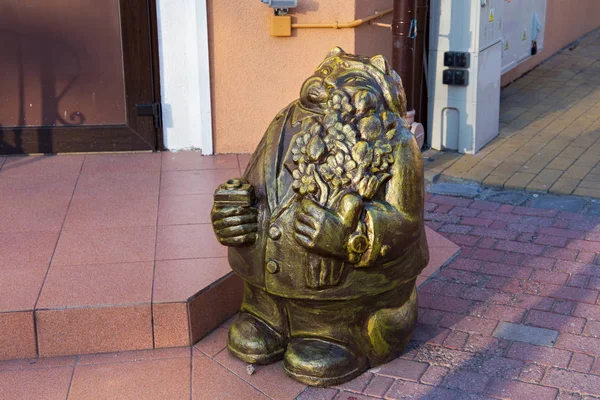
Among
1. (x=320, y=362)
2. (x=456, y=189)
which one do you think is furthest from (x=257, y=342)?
(x=456, y=189)

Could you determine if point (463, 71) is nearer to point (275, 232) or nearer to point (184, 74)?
point (184, 74)

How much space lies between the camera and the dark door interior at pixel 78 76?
6160 mm

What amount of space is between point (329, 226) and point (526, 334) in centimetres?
151

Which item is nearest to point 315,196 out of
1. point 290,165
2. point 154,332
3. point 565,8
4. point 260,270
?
point 290,165

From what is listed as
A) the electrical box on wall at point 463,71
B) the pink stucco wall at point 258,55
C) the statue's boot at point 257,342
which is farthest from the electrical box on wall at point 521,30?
the statue's boot at point 257,342

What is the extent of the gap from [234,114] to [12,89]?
1704mm

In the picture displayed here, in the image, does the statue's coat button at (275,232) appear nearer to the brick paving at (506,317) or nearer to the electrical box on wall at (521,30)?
the brick paving at (506,317)

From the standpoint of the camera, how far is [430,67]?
7.15 metres

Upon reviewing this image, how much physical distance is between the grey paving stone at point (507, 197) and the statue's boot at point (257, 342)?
2.92m

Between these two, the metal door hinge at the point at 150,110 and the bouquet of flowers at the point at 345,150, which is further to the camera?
the metal door hinge at the point at 150,110

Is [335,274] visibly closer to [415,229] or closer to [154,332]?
[415,229]

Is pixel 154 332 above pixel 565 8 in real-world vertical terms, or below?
below

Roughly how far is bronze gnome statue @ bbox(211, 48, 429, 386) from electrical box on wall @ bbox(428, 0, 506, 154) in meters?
3.53

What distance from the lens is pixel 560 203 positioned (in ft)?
19.9
